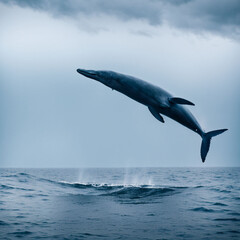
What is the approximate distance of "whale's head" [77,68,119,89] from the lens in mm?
4574

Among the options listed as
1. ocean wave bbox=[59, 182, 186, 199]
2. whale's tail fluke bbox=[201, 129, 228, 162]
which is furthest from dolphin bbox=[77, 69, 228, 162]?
ocean wave bbox=[59, 182, 186, 199]

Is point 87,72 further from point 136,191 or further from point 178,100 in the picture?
point 136,191

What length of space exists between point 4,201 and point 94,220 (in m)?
8.36

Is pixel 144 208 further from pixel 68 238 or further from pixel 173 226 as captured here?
pixel 68 238

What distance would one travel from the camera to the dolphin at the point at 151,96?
4535 millimetres

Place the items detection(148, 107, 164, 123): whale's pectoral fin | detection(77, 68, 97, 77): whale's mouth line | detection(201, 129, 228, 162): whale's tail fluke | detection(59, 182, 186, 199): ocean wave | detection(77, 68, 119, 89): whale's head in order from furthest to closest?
detection(59, 182, 186, 199): ocean wave, detection(201, 129, 228, 162): whale's tail fluke, detection(148, 107, 164, 123): whale's pectoral fin, detection(77, 68, 119, 89): whale's head, detection(77, 68, 97, 77): whale's mouth line

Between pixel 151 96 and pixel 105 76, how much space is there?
0.72 m

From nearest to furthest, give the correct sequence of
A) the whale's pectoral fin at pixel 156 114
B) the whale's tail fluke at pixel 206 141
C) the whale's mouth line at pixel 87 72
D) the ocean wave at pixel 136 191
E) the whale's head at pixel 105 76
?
the whale's mouth line at pixel 87 72
the whale's head at pixel 105 76
the whale's pectoral fin at pixel 156 114
the whale's tail fluke at pixel 206 141
the ocean wave at pixel 136 191

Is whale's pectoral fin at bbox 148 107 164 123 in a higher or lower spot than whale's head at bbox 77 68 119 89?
lower

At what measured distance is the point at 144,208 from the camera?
1744cm

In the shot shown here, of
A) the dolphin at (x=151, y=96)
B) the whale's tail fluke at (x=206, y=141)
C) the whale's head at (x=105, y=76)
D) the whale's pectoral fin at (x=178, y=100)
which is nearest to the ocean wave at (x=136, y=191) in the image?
the whale's tail fluke at (x=206, y=141)

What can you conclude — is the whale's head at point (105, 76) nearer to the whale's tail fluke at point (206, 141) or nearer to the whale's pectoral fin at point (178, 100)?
the whale's pectoral fin at point (178, 100)

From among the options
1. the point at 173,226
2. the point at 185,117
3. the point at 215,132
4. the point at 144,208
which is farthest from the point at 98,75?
the point at 144,208

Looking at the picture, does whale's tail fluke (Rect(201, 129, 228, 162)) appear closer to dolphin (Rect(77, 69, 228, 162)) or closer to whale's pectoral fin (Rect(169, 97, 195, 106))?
dolphin (Rect(77, 69, 228, 162))
